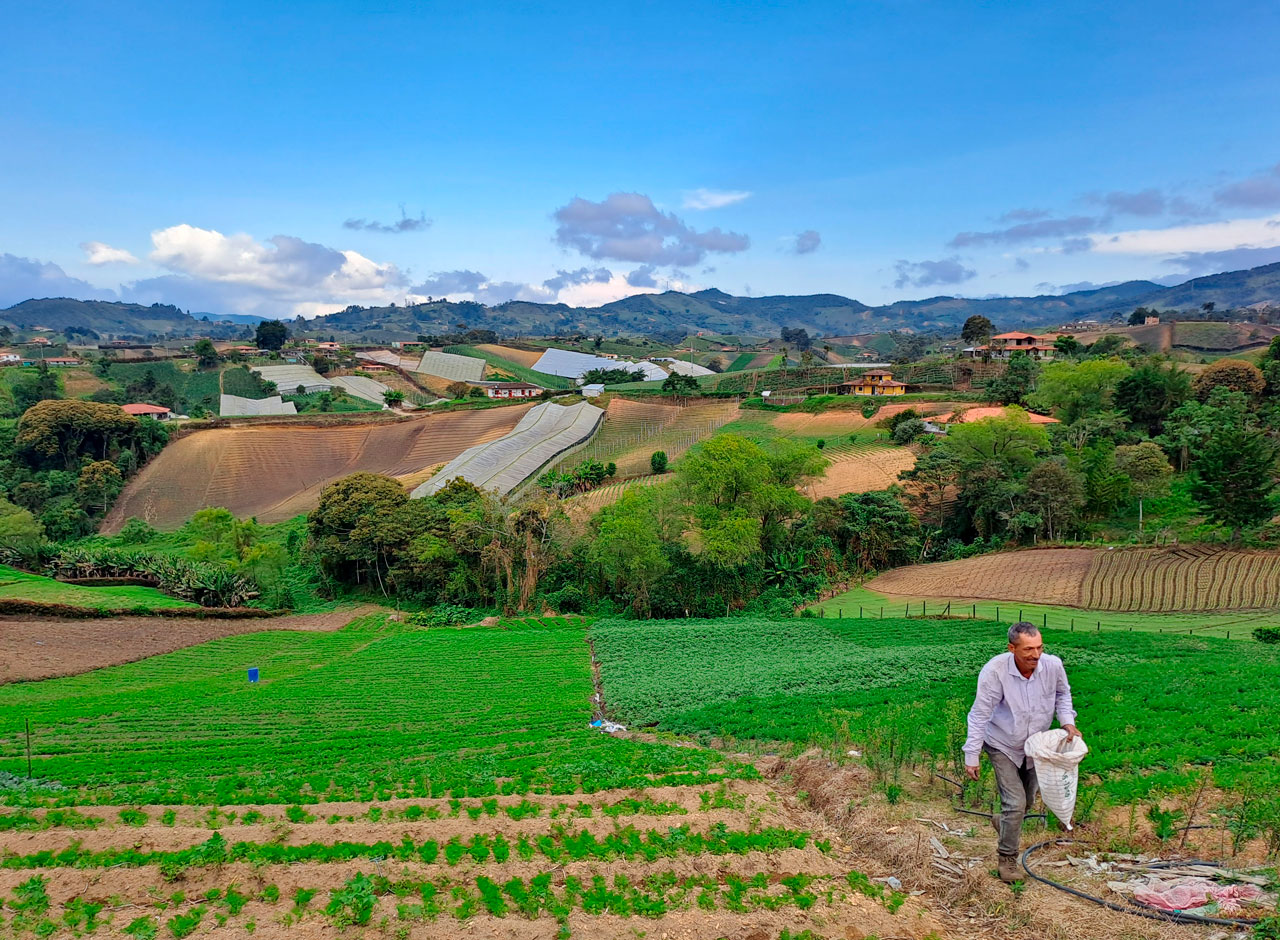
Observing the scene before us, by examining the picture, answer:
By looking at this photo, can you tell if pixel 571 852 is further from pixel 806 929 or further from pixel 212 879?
pixel 212 879

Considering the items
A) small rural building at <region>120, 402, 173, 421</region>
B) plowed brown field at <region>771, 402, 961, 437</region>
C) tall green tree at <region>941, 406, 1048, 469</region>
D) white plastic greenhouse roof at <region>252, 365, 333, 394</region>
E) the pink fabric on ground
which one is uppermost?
white plastic greenhouse roof at <region>252, 365, 333, 394</region>

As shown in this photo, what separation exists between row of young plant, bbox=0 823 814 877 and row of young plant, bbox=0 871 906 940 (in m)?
0.60

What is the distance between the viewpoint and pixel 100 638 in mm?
32406

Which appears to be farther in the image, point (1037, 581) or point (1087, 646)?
point (1037, 581)

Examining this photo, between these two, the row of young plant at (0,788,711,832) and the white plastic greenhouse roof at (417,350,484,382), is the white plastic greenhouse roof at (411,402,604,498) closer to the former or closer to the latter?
the row of young plant at (0,788,711,832)

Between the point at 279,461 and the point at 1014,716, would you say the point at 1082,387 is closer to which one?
the point at 1014,716

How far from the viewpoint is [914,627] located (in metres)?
29.3

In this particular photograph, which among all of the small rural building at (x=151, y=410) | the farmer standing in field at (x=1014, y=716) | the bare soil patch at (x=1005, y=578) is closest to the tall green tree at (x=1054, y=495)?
the bare soil patch at (x=1005, y=578)

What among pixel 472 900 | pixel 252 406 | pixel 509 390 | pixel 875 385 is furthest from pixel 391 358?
pixel 472 900

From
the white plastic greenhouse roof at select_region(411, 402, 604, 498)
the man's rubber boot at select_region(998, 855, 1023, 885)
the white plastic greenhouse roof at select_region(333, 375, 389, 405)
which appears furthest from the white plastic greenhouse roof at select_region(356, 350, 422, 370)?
the man's rubber boot at select_region(998, 855, 1023, 885)

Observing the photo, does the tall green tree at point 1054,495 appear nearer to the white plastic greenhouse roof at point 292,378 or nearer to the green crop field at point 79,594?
the green crop field at point 79,594

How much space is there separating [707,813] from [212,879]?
657 cm

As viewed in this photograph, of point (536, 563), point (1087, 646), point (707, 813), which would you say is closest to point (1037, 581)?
point (1087, 646)

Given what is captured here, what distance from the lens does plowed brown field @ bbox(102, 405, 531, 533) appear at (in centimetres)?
Answer: 6931
